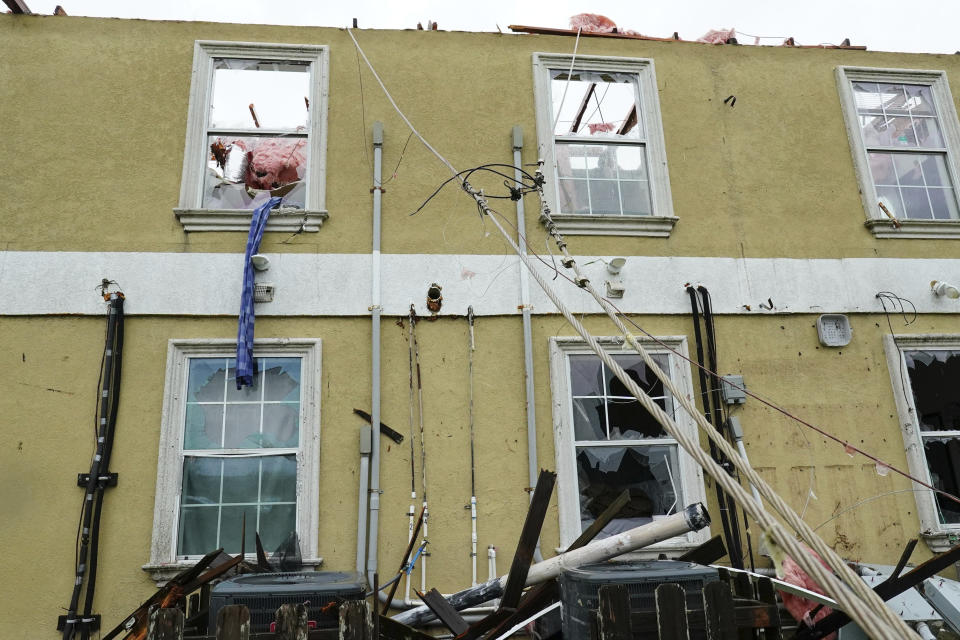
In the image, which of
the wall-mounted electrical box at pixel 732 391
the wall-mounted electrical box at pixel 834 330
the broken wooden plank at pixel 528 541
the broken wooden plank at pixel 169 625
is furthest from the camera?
the wall-mounted electrical box at pixel 834 330

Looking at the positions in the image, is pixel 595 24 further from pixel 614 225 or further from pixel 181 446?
pixel 181 446

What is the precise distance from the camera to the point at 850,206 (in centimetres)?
710

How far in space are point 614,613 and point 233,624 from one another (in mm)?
1794

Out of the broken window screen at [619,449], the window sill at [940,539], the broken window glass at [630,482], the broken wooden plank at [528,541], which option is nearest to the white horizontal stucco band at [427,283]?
the broken window screen at [619,449]

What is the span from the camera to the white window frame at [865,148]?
7.04 m

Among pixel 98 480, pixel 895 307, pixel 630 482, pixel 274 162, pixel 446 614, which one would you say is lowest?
pixel 446 614

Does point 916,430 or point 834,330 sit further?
point 834,330

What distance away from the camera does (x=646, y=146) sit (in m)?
7.18

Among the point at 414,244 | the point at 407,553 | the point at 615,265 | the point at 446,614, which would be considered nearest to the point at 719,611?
the point at 446,614

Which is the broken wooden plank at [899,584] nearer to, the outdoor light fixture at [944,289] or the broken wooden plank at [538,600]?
the broken wooden plank at [538,600]

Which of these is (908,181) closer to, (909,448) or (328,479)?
(909,448)

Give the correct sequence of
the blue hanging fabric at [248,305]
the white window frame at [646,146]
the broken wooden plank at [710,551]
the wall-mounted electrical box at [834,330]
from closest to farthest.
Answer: the broken wooden plank at [710,551] → the blue hanging fabric at [248,305] → the wall-mounted electrical box at [834,330] → the white window frame at [646,146]

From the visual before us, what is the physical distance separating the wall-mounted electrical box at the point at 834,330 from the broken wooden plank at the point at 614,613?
3.99 m

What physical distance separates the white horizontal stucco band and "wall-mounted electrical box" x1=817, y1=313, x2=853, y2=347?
9 cm
